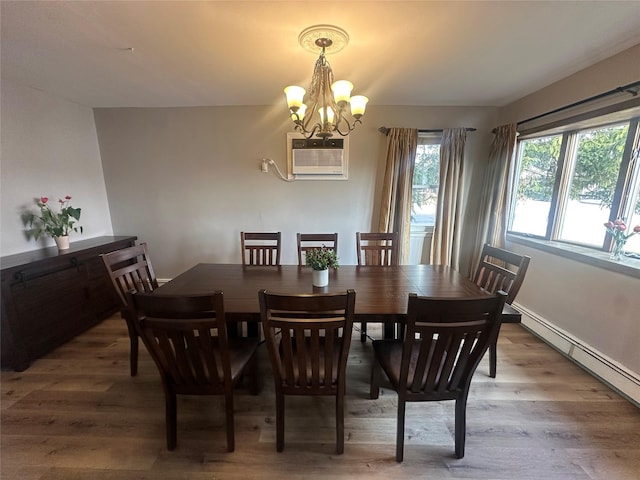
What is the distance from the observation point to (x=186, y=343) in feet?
4.31

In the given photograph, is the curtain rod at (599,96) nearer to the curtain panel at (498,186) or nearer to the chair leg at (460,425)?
the curtain panel at (498,186)

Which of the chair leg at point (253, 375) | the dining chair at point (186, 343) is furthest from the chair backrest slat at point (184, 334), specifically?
the chair leg at point (253, 375)

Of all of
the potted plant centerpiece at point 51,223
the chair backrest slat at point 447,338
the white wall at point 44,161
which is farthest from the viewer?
the potted plant centerpiece at point 51,223

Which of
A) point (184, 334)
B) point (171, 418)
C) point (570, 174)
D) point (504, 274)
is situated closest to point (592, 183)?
point (570, 174)

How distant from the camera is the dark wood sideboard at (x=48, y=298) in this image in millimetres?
2062

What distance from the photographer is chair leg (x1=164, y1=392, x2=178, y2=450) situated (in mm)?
1451

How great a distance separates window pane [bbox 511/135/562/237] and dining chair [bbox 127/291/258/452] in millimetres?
3233

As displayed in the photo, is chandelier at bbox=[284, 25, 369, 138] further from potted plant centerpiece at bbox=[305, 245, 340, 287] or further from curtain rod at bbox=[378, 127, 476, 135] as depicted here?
curtain rod at bbox=[378, 127, 476, 135]

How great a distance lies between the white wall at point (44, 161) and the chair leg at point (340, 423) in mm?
3209

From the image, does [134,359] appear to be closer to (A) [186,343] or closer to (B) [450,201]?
(A) [186,343]

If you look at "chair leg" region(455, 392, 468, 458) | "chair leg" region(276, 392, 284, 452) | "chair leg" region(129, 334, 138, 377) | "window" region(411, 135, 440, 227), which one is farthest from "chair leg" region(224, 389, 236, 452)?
"window" region(411, 135, 440, 227)

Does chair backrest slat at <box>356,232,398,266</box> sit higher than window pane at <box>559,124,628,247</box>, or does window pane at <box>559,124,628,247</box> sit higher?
window pane at <box>559,124,628,247</box>

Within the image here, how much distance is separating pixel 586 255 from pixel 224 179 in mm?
3761

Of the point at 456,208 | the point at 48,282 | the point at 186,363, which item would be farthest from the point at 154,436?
the point at 456,208
